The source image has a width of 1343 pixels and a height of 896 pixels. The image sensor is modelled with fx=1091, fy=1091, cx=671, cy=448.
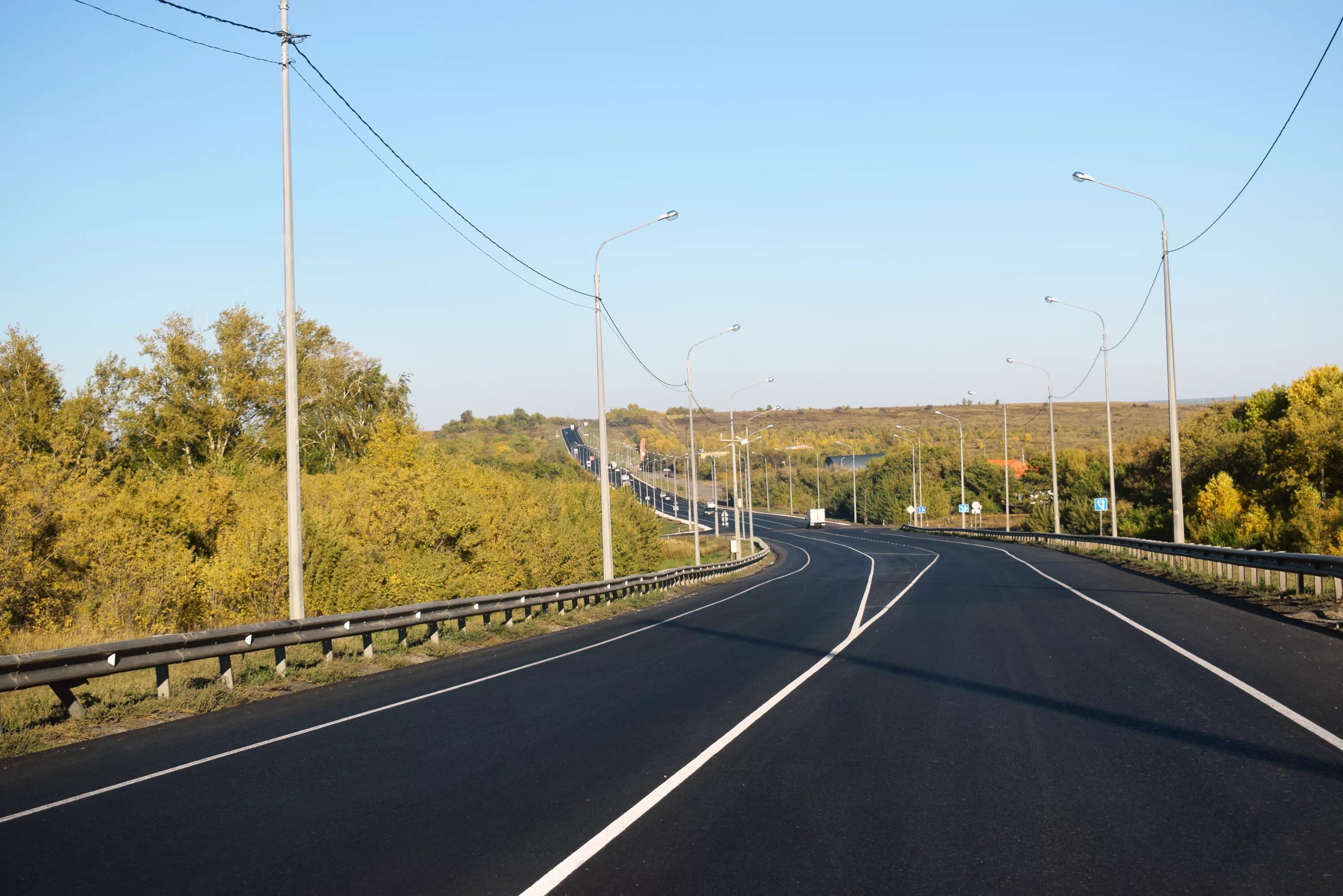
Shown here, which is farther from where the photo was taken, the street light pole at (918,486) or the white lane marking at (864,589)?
the street light pole at (918,486)

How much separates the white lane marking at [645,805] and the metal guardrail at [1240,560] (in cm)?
1163

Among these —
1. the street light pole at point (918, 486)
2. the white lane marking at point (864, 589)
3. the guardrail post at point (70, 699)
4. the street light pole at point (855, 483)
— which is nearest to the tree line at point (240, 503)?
the guardrail post at point (70, 699)

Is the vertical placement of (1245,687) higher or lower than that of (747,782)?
lower

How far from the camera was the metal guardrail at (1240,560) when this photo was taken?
19812mm

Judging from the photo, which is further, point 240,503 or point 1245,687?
point 240,503

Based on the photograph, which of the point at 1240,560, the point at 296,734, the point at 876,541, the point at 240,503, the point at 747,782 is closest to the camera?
the point at 747,782

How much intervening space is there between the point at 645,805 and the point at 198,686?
30.7 ft

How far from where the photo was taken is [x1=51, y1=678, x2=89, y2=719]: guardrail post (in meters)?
11.8

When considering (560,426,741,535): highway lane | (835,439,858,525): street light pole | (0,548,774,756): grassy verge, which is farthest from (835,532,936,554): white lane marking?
(0,548,774,756): grassy verge

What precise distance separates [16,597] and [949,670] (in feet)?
52.8

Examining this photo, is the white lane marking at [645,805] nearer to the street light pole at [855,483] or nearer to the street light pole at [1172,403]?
the street light pole at [1172,403]

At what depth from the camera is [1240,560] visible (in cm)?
2647

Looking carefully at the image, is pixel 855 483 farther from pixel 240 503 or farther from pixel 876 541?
pixel 240 503

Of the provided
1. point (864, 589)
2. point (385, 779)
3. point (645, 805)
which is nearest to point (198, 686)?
point (385, 779)
